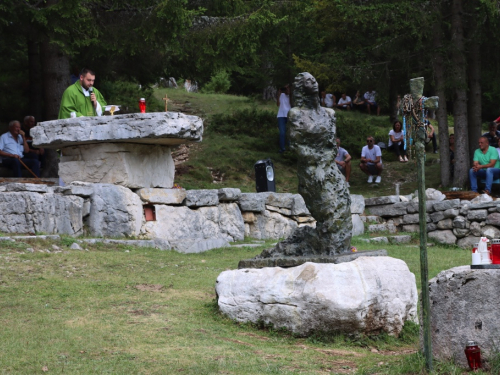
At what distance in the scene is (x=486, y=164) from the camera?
15211mm

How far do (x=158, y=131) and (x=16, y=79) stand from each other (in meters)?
9.52

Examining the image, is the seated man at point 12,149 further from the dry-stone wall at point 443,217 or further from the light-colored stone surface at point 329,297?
the light-colored stone surface at point 329,297

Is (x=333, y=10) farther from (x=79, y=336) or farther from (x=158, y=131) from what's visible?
(x=79, y=336)

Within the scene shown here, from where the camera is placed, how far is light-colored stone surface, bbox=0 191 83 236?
1009 cm

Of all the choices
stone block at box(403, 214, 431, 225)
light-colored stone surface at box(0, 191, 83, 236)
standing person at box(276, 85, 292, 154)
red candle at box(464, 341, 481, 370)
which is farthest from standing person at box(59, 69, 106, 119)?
standing person at box(276, 85, 292, 154)

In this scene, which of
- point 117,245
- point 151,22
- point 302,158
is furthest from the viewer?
point 151,22

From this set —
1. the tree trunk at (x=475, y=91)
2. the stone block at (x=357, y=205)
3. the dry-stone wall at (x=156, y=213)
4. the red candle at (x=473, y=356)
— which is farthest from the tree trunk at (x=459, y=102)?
the red candle at (x=473, y=356)

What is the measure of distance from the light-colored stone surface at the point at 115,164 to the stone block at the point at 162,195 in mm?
132

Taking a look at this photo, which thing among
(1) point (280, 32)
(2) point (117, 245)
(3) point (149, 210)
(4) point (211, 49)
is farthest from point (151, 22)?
(2) point (117, 245)

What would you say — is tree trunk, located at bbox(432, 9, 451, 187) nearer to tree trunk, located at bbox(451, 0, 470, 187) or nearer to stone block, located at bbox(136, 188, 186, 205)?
tree trunk, located at bbox(451, 0, 470, 187)

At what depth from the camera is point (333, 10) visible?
63.4 ft

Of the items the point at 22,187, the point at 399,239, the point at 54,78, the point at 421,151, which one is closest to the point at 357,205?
the point at 399,239

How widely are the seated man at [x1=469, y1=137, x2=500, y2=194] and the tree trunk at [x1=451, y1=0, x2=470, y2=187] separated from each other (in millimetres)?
1353

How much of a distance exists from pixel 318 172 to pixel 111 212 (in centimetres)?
436
